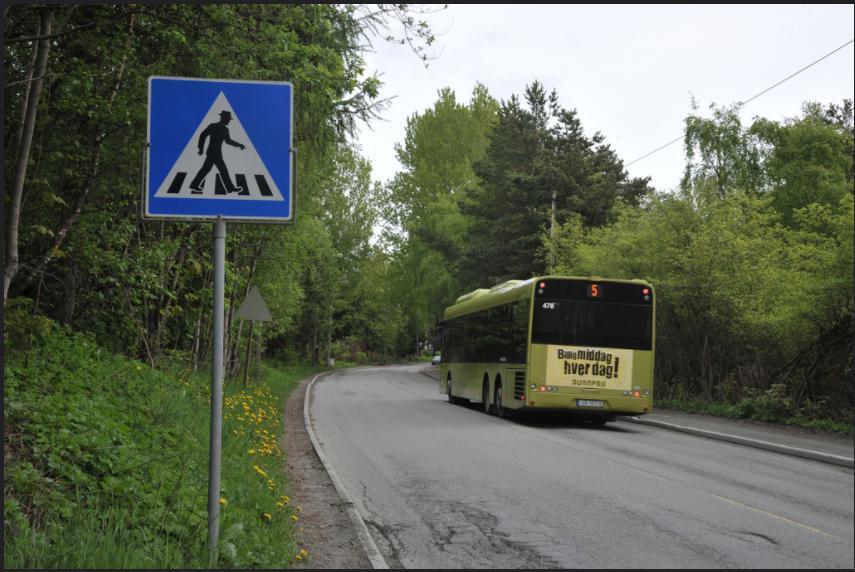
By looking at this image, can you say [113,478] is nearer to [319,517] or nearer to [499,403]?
[319,517]

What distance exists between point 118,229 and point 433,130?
43.8 metres

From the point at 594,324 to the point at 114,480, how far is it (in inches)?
509

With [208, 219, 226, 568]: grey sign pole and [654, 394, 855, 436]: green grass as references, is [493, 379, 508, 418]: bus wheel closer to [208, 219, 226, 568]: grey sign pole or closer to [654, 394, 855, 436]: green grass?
[654, 394, 855, 436]: green grass

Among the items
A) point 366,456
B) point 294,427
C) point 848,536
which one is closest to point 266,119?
point 848,536

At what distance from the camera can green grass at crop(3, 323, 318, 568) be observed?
5203 mm

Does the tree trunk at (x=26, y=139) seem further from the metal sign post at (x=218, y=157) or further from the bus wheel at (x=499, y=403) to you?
the bus wheel at (x=499, y=403)

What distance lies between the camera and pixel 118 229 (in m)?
11.9

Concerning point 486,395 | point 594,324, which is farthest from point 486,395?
point 594,324

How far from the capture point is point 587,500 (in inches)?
362

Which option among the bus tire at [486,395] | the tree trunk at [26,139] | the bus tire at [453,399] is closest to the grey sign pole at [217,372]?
the tree trunk at [26,139]

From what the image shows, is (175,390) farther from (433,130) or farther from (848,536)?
(433,130)

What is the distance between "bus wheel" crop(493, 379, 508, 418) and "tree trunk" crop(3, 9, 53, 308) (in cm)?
1359

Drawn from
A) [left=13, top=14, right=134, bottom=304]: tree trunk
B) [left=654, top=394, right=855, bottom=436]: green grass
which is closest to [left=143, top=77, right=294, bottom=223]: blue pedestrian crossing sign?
[left=13, top=14, right=134, bottom=304]: tree trunk

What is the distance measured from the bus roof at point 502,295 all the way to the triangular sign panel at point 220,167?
13.6 m
